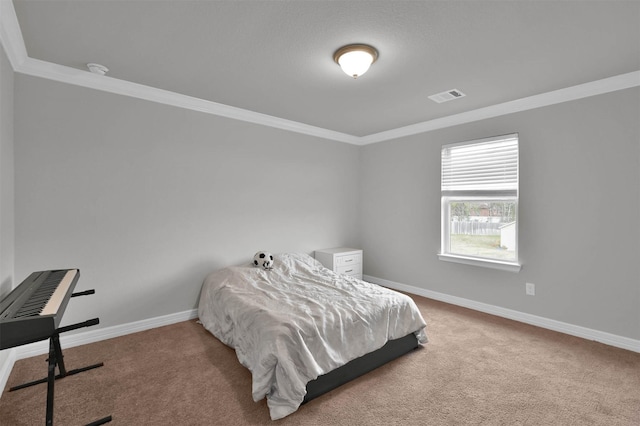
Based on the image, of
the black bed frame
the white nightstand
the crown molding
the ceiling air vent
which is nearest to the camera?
the black bed frame

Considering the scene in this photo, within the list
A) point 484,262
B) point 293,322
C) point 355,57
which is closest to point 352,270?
point 484,262

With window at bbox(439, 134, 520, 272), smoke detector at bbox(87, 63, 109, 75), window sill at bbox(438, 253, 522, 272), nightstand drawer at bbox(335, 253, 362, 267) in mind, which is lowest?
nightstand drawer at bbox(335, 253, 362, 267)

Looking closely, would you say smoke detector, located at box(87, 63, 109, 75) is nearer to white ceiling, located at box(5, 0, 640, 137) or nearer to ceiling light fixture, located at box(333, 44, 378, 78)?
white ceiling, located at box(5, 0, 640, 137)

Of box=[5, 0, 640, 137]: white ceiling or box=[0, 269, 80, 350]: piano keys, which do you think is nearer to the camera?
box=[0, 269, 80, 350]: piano keys

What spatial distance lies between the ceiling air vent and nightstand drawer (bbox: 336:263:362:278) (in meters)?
2.59

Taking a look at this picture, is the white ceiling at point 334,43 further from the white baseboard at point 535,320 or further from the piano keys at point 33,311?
the white baseboard at point 535,320

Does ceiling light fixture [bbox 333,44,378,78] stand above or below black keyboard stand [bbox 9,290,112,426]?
above

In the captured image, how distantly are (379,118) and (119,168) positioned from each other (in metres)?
3.12

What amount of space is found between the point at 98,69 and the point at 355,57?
2.23m

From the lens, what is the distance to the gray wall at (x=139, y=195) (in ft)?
8.66

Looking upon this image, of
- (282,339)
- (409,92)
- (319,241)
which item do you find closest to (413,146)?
(409,92)

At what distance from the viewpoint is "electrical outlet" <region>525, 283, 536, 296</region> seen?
3371 millimetres

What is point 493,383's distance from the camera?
7.41 ft

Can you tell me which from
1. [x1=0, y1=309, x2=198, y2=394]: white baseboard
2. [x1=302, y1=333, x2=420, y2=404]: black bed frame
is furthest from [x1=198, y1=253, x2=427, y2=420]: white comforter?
[x1=0, y1=309, x2=198, y2=394]: white baseboard
